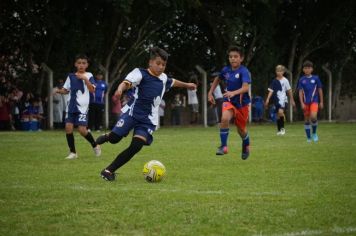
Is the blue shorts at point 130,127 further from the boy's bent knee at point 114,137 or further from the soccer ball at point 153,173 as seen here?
the soccer ball at point 153,173

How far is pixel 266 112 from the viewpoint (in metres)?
42.0

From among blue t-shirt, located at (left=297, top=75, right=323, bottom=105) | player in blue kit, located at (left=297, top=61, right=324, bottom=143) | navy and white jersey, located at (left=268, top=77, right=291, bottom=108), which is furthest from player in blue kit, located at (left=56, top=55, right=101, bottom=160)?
navy and white jersey, located at (left=268, top=77, right=291, bottom=108)

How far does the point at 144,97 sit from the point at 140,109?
0.20 meters

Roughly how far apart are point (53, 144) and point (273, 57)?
22.3 meters

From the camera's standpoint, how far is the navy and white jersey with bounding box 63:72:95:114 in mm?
14688

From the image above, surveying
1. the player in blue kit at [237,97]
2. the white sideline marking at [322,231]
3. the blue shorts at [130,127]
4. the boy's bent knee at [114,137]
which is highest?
the player in blue kit at [237,97]

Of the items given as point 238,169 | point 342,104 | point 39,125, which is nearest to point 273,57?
point 342,104

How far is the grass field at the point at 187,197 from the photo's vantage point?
6.72m

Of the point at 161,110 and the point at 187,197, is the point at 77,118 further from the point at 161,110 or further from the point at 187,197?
the point at 161,110

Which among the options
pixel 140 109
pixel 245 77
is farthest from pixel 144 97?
pixel 245 77

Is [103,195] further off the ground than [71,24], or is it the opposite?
[71,24]

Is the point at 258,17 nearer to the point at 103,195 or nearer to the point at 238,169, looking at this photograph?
the point at 238,169

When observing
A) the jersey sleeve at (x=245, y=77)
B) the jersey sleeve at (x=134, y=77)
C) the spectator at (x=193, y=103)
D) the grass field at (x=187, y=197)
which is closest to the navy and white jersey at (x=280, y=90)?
the grass field at (x=187, y=197)

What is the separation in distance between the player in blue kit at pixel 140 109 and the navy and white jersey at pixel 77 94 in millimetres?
4088
